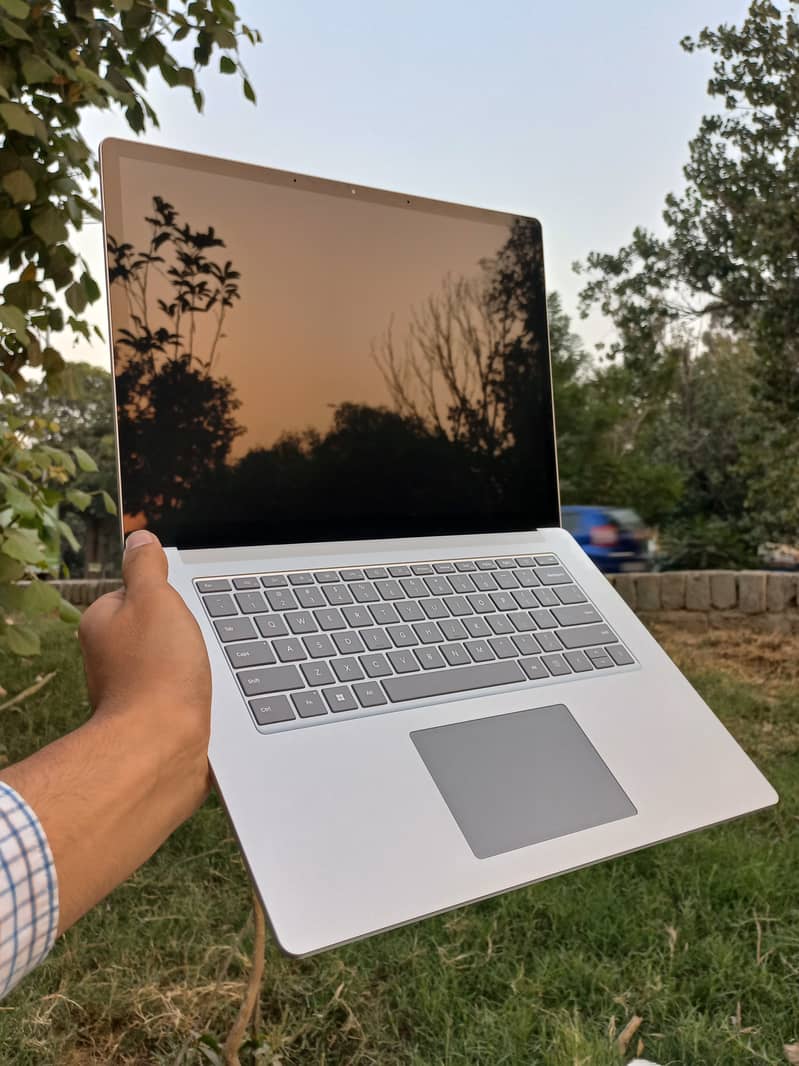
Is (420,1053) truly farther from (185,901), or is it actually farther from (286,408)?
(286,408)

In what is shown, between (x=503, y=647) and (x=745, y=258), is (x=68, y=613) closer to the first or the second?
(x=503, y=647)

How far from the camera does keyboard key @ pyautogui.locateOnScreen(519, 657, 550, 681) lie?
0.74 metres

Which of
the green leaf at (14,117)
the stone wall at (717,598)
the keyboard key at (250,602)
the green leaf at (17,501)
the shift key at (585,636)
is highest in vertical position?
the green leaf at (14,117)

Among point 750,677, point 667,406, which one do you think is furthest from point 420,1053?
point 667,406

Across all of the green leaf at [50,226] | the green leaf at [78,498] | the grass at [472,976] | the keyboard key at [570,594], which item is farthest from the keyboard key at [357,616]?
the green leaf at [78,498]

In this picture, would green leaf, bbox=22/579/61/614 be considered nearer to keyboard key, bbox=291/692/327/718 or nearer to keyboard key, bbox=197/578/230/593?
keyboard key, bbox=197/578/230/593

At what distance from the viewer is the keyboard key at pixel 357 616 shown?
731 millimetres

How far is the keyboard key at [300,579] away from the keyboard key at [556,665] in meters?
0.24

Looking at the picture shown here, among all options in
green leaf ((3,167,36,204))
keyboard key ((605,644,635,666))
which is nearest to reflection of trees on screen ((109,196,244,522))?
keyboard key ((605,644,635,666))

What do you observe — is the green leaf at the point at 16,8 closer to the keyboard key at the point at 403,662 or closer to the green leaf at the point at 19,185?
the green leaf at the point at 19,185

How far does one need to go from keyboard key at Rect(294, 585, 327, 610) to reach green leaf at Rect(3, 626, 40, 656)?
92cm

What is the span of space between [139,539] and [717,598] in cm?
421

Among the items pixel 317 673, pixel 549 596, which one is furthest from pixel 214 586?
pixel 549 596

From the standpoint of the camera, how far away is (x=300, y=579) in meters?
0.76
